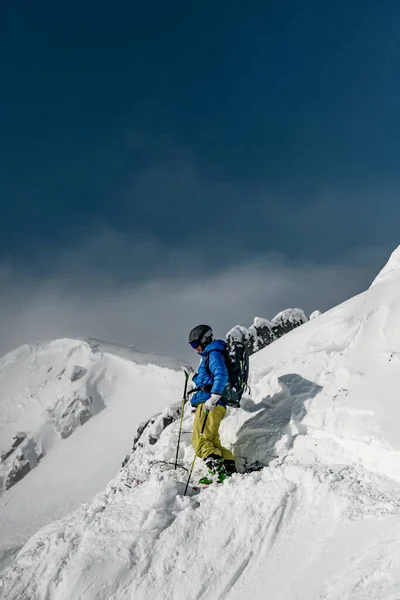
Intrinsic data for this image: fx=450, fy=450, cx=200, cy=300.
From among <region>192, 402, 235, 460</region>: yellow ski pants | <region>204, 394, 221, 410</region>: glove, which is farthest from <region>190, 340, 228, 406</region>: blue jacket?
<region>192, 402, 235, 460</region>: yellow ski pants

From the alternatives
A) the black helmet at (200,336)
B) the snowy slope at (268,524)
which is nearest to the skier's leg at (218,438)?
the snowy slope at (268,524)

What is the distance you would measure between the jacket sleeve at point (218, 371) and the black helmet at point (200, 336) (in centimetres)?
48

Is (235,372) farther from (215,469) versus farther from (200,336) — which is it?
(215,469)

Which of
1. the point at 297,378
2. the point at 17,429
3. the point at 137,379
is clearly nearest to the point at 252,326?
the point at 137,379

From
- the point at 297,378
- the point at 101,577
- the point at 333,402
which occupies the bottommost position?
the point at 101,577

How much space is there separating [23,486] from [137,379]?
13.9 m

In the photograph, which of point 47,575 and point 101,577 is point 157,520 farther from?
point 47,575

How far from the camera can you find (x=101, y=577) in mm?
5043

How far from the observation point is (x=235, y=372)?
815cm

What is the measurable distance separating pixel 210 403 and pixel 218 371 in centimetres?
58

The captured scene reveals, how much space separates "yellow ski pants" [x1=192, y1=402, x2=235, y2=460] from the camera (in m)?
7.26

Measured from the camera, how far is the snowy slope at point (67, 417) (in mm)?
31531

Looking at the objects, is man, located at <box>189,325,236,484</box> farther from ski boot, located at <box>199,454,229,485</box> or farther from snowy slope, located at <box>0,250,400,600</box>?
snowy slope, located at <box>0,250,400,600</box>

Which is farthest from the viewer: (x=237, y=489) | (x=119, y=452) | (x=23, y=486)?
(x=23, y=486)
